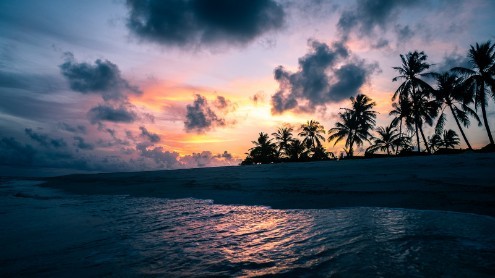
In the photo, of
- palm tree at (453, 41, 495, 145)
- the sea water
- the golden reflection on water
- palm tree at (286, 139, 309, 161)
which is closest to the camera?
the sea water

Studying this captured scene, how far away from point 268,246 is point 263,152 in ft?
128

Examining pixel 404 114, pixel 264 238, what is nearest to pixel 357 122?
pixel 404 114

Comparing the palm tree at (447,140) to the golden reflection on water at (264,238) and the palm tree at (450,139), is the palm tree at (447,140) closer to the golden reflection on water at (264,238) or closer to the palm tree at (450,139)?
the palm tree at (450,139)

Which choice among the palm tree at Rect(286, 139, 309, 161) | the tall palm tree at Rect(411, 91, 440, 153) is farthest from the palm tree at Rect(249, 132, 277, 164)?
the tall palm tree at Rect(411, 91, 440, 153)

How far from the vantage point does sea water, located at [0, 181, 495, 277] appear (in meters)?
→ 1.50

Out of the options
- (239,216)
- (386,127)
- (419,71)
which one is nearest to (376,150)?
(386,127)

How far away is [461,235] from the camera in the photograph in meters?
1.98

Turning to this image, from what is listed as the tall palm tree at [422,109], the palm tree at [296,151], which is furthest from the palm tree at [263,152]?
the tall palm tree at [422,109]

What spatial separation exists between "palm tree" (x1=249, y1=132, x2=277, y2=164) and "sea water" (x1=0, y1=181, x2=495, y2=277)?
37.6m

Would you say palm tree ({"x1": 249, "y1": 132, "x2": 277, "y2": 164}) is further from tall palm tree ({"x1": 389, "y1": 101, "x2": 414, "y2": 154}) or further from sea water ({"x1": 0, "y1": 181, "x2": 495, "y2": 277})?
sea water ({"x1": 0, "y1": 181, "x2": 495, "y2": 277})

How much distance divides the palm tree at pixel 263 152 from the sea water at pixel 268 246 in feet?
123

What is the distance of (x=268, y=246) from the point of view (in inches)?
77.9

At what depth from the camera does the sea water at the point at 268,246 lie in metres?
1.50

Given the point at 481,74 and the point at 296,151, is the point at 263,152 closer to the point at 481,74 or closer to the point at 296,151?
the point at 296,151
